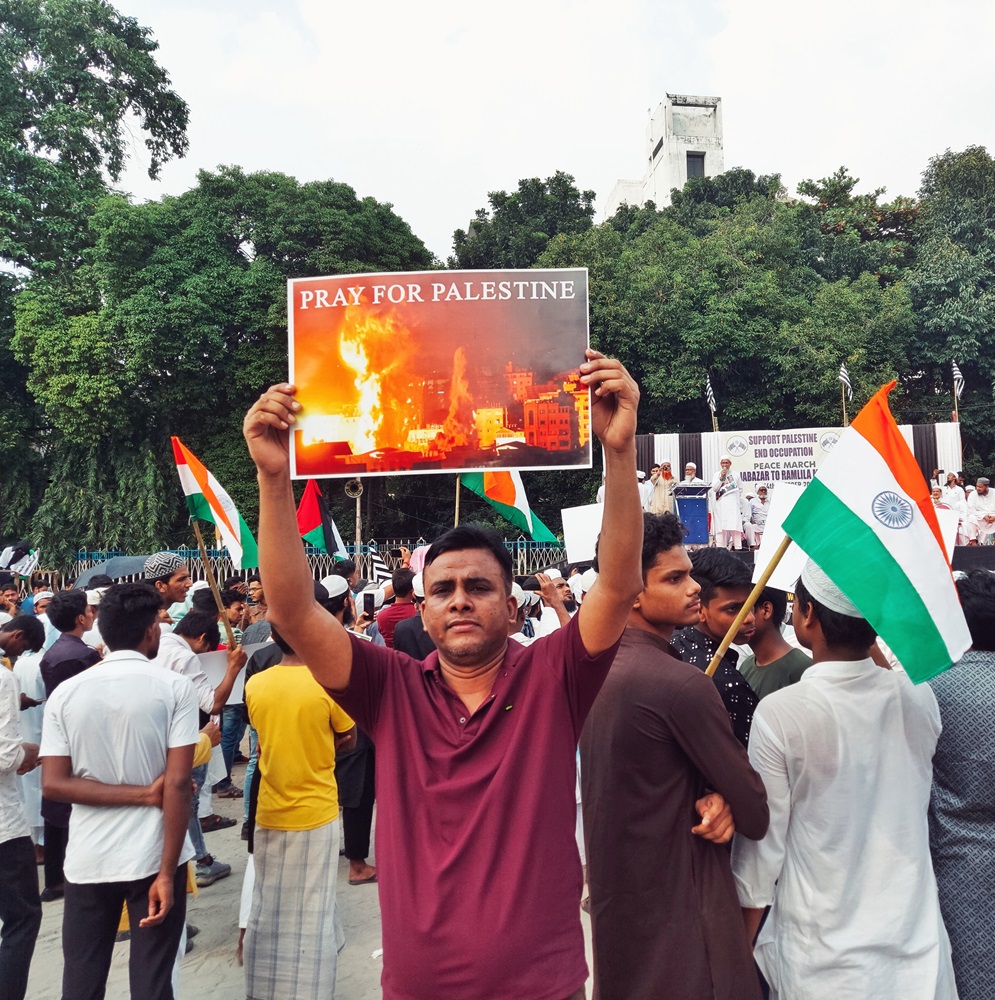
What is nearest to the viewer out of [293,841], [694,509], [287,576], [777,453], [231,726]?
[287,576]

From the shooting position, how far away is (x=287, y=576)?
1.88 metres

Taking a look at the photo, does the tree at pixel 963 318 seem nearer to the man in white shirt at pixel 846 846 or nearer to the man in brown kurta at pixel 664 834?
the man in white shirt at pixel 846 846

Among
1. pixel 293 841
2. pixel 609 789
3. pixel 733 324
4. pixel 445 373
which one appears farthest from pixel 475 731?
pixel 733 324

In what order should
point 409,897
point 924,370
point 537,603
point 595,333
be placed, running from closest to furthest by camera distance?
point 409,897 < point 537,603 < point 595,333 < point 924,370

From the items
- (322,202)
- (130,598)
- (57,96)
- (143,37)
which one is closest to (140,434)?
(322,202)

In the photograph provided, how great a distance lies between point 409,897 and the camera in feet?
5.74

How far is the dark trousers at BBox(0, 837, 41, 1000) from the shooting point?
3156mm

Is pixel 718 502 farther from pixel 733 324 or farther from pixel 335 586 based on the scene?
pixel 335 586

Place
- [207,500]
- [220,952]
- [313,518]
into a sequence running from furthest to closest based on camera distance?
1. [313,518]
2. [207,500]
3. [220,952]

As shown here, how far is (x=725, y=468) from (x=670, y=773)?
16.8 meters

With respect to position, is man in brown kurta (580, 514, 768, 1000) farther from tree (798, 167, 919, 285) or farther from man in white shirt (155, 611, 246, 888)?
tree (798, 167, 919, 285)

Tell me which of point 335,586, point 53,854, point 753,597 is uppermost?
point 753,597

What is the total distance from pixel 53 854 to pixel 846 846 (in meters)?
4.78

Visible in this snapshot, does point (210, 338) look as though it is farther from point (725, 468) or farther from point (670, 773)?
point (670, 773)
